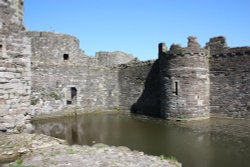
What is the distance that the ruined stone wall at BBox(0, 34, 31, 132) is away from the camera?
8734 millimetres

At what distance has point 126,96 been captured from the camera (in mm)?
23828

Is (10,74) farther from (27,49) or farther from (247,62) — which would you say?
(247,62)

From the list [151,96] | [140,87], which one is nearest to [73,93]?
[140,87]

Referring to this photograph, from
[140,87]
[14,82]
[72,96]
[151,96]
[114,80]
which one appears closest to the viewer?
[14,82]

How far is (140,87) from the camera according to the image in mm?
22750

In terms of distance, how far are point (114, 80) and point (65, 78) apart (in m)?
4.72

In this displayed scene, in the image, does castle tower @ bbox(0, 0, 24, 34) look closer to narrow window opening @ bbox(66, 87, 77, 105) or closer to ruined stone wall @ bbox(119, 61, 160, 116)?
narrow window opening @ bbox(66, 87, 77, 105)

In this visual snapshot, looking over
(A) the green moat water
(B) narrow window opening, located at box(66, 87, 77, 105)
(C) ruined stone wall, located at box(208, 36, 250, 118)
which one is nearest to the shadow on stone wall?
(A) the green moat water

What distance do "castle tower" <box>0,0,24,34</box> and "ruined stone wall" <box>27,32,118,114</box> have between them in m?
10.8

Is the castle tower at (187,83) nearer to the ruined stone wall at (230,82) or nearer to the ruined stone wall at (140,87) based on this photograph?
the ruined stone wall at (230,82)

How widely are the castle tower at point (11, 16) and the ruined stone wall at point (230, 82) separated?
13.1 m

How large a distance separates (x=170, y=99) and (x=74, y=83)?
7.74 meters

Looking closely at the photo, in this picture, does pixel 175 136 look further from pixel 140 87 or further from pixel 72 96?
pixel 72 96

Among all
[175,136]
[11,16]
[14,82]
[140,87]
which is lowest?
[175,136]
